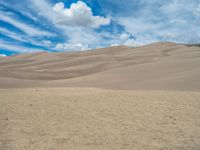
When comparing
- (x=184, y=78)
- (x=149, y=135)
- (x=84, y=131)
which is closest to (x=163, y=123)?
(x=149, y=135)

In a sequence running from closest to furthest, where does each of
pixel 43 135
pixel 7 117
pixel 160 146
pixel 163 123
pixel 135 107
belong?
pixel 160 146
pixel 43 135
pixel 163 123
pixel 7 117
pixel 135 107

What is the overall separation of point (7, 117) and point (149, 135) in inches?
189

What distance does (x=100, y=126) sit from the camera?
20.1 ft

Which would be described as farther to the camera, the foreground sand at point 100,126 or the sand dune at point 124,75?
the sand dune at point 124,75

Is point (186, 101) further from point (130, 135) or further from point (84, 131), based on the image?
point (84, 131)

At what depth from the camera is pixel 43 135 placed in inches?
209

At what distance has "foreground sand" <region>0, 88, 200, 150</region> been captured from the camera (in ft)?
15.7

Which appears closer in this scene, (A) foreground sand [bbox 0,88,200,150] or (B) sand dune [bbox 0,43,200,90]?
(A) foreground sand [bbox 0,88,200,150]

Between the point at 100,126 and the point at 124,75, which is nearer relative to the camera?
the point at 100,126

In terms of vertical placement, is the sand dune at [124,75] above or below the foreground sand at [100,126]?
above

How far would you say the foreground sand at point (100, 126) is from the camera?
4.79m

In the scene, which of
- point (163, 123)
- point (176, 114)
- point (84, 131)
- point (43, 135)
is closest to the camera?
point (43, 135)

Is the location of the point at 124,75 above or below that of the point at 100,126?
above

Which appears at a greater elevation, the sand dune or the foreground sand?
the sand dune
